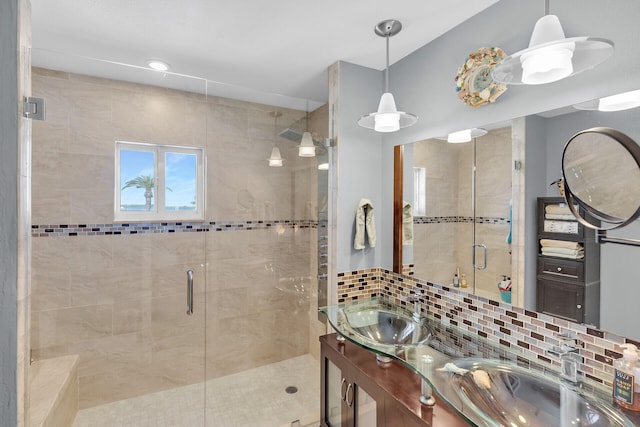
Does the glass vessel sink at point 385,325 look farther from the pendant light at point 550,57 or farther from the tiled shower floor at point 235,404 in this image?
the pendant light at point 550,57

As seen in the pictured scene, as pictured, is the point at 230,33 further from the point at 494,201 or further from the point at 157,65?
the point at 494,201

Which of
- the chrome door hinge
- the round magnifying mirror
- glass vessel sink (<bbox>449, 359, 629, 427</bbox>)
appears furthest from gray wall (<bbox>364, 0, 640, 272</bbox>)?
the chrome door hinge

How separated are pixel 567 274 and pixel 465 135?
0.80 metres

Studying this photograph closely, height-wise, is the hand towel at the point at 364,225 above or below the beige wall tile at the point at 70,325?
above

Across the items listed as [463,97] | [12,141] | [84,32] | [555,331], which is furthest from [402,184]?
[84,32]

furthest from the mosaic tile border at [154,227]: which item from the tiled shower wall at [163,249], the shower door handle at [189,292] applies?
the shower door handle at [189,292]

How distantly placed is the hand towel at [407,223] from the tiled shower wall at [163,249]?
68 centimetres

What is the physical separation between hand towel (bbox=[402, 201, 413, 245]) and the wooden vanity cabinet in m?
0.74

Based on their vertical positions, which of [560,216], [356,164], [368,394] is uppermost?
[356,164]

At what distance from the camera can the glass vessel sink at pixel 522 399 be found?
0.97 meters

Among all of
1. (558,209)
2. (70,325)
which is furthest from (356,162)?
(70,325)

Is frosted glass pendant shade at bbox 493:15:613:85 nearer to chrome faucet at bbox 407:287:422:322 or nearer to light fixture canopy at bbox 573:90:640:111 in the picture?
light fixture canopy at bbox 573:90:640:111

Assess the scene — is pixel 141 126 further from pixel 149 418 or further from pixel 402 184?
pixel 149 418

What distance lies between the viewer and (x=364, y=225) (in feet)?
6.70
